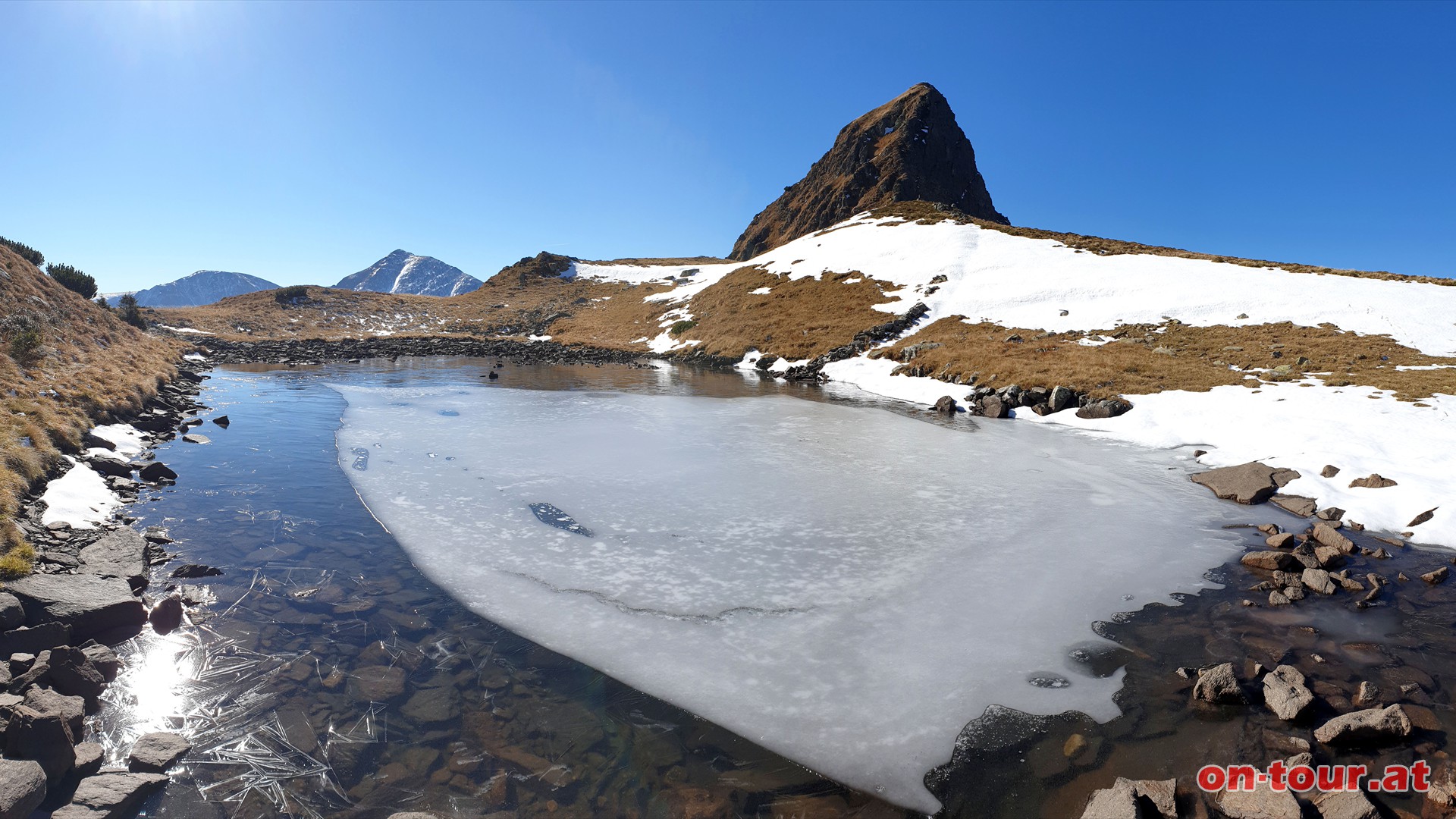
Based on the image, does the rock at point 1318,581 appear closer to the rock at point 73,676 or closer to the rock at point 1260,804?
the rock at point 1260,804

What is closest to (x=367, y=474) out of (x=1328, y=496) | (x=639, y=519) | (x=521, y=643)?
(x=639, y=519)

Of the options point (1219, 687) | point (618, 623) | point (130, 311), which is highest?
point (130, 311)

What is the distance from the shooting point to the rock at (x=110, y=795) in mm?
4371

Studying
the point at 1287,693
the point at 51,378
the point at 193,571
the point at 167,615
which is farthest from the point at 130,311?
the point at 1287,693

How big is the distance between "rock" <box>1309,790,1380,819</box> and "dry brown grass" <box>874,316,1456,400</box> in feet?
64.2

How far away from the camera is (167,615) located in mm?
7297

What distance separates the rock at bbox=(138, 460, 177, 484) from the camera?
1285cm

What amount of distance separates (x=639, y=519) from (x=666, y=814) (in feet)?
21.5

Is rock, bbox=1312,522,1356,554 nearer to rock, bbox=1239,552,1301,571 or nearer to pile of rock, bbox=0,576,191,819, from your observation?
rock, bbox=1239,552,1301,571

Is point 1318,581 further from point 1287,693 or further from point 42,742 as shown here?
point 42,742

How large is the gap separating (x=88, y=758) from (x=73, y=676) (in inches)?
59.0

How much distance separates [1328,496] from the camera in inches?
466

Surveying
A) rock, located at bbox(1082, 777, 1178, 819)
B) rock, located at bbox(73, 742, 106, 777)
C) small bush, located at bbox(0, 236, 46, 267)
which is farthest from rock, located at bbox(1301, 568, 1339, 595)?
small bush, located at bbox(0, 236, 46, 267)

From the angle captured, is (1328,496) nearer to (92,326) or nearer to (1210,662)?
(1210,662)
